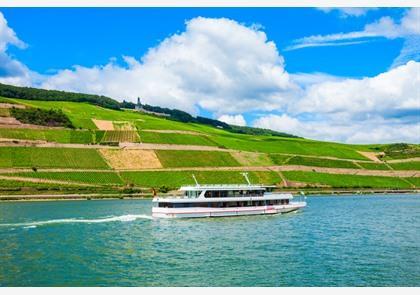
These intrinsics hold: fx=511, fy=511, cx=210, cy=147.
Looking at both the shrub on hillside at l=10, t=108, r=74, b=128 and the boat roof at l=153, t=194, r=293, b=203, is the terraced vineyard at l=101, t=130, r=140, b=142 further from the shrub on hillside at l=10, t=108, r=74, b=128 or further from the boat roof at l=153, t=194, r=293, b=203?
the boat roof at l=153, t=194, r=293, b=203

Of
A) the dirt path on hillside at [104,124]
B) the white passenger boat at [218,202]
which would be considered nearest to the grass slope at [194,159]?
the dirt path on hillside at [104,124]

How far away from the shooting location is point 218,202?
68188 mm

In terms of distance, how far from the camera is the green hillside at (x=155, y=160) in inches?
4439

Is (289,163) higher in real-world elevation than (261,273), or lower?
higher

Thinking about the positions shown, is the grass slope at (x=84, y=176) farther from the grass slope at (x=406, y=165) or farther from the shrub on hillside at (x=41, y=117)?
the grass slope at (x=406, y=165)

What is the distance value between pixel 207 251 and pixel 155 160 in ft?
301

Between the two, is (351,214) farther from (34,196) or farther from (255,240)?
(34,196)

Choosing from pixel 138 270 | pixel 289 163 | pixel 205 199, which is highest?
pixel 289 163

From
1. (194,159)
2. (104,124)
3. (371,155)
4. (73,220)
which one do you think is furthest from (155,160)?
(371,155)

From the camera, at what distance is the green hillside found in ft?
370

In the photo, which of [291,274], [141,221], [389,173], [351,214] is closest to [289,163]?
[389,173]

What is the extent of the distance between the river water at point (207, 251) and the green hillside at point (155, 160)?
4948cm

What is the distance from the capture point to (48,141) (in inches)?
5162

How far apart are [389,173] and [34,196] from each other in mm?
102208
